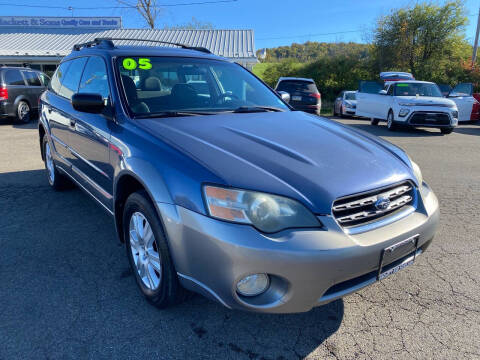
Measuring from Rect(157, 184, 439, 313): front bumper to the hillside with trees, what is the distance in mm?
24775

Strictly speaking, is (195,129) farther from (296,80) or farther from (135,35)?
(135,35)

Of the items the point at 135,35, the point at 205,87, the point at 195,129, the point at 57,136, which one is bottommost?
the point at 57,136

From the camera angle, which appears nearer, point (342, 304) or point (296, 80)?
point (342, 304)

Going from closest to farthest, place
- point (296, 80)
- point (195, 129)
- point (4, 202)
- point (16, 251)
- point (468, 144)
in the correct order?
point (195, 129)
point (16, 251)
point (4, 202)
point (468, 144)
point (296, 80)

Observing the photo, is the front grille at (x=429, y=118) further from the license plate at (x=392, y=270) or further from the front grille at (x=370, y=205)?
the license plate at (x=392, y=270)

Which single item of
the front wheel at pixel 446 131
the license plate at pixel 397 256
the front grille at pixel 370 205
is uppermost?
the front grille at pixel 370 205

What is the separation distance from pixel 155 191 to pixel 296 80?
11.1m

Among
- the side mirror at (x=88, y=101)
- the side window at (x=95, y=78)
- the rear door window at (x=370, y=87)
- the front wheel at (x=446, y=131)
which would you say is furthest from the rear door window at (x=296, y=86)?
the side mirror at (x=88, y=101)

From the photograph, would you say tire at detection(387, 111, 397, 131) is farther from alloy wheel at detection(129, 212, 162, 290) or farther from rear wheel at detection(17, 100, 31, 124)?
rear wheel at detection(17, 100, 31, 124)

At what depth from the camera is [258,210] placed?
70.3 inches

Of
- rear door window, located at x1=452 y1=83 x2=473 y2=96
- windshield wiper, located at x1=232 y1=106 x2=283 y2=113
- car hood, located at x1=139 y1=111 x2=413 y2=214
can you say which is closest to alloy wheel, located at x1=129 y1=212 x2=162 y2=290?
car hood, located at x1=139 y1=111 x2=413 y2=214

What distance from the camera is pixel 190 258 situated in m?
1.88

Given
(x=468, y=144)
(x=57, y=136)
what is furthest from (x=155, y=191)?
(x=468, y=144)

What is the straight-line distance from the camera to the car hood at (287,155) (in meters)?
1.87
